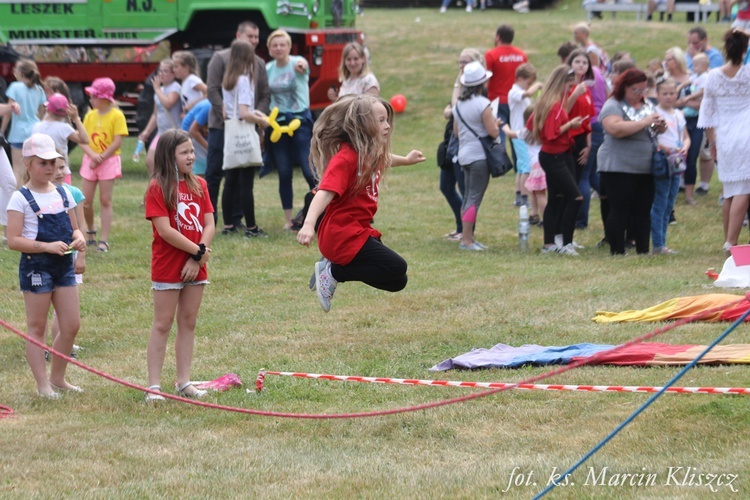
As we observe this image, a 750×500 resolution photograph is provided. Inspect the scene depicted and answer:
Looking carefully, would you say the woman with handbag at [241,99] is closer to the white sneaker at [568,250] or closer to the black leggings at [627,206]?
the white sneaker at [568,250]

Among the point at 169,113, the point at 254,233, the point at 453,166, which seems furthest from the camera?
the point at 169,113

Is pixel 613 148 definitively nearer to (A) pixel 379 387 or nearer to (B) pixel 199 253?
(A) pixel 379 387

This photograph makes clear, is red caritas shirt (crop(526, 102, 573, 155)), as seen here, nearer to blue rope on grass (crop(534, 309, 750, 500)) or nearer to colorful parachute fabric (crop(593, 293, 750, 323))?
colorful parachute fabric (crop(593, 293, 750, 323))

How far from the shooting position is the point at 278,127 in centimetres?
1126

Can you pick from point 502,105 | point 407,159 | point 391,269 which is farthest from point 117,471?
point 502,105

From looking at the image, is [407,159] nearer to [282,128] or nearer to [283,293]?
[283,293]

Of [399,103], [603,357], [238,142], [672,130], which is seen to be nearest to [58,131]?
[238,142]

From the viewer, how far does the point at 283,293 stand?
9.14 metres

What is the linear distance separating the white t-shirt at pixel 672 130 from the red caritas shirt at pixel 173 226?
5.62 m

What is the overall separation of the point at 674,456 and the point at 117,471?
8.78 feet

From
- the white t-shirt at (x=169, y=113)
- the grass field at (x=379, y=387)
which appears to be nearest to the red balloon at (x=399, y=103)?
the grass field at (x=379, y=387)

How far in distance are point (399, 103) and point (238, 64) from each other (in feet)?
36.2

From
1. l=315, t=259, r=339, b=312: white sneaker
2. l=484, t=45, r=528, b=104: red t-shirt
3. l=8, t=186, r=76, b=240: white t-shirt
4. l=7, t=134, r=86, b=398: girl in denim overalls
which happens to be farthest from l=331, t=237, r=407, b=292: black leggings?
l=484, t=45, r=528, b=104: red t-shirt

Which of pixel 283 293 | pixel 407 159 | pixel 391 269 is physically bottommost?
pixel 283 293
